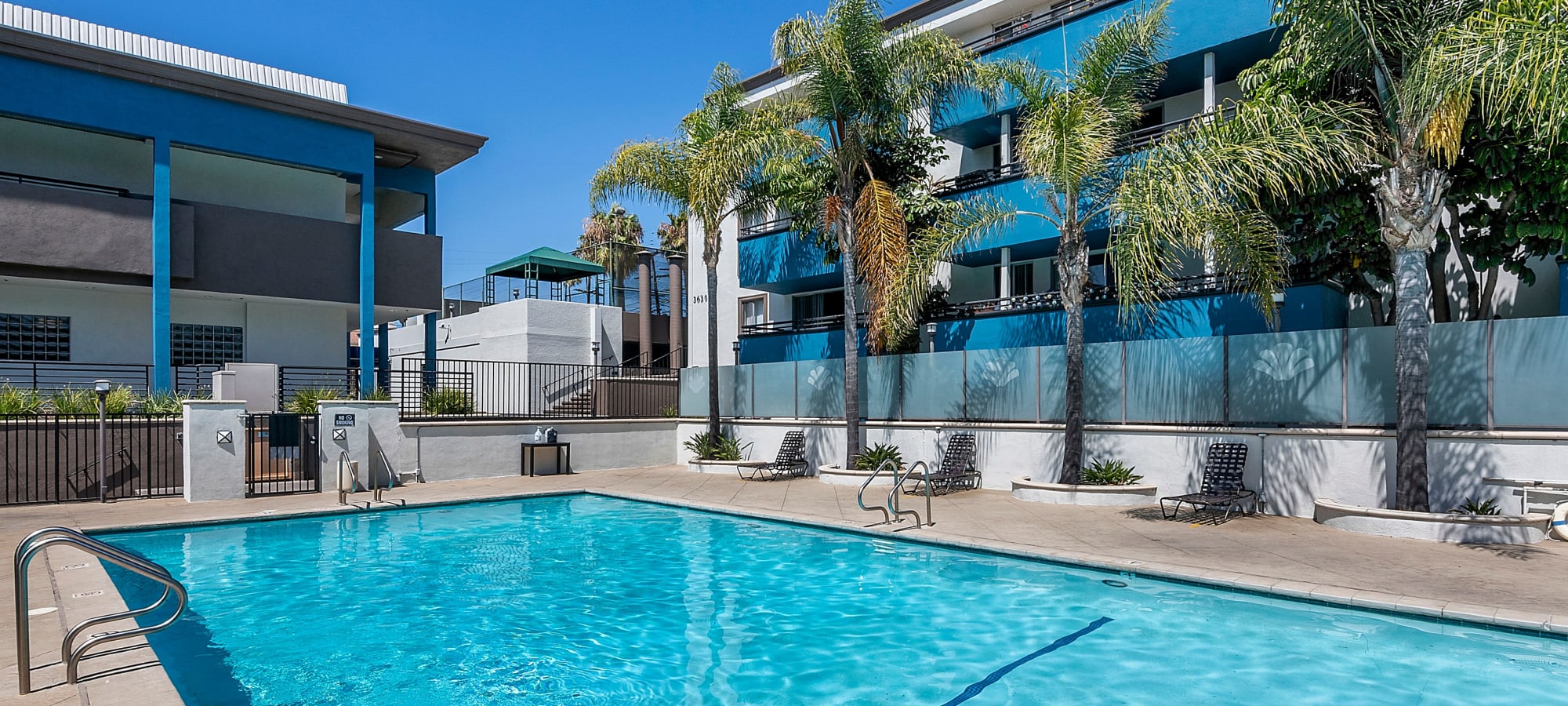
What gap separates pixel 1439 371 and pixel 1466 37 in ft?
15.4

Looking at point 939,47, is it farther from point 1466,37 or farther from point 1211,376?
point 1466,37

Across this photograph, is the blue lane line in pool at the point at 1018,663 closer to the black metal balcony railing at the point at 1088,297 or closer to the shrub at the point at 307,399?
the black metal balcony railing at the point at 1088,297

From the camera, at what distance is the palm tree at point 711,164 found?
1738cm

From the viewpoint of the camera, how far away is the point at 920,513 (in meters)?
13.3

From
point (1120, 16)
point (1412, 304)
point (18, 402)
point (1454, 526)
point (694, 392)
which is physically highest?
point (1120, 16)

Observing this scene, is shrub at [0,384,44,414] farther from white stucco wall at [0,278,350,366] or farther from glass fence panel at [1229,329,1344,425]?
glass fence panel at [1229,329,1344,425]

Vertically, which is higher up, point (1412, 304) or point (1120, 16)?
point (1120, 16)

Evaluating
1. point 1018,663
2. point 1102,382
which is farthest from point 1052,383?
point 1018,663

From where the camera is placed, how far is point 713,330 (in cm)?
2066

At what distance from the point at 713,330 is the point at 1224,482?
11652 mm

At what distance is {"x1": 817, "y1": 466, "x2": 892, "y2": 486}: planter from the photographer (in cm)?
1748

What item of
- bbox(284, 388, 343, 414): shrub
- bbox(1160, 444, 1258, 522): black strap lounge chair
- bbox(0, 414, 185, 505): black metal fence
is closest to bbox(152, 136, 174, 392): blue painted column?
bbox(284, 388, 343, 414): shrub

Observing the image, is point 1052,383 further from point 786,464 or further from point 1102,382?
point 786,464

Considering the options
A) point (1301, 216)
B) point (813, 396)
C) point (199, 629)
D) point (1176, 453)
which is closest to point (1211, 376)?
point (1176, 453)
